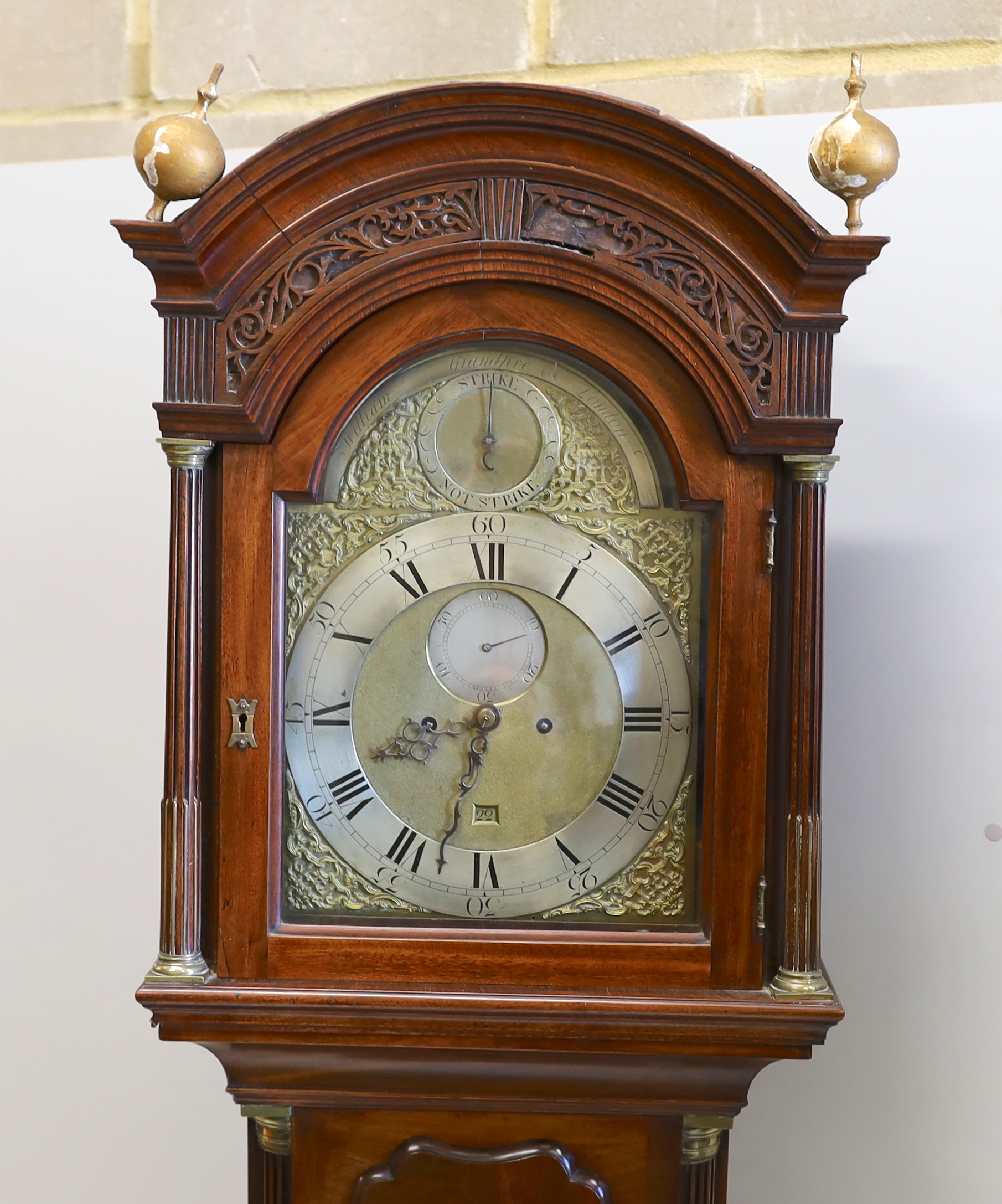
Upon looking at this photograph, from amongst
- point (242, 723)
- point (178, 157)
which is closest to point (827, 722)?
point (242, 723)

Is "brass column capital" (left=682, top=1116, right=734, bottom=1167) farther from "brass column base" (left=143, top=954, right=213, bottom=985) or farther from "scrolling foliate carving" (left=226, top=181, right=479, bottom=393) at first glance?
"scrolling foliate carving" (left=226, top=181, right=479, bottom=393)

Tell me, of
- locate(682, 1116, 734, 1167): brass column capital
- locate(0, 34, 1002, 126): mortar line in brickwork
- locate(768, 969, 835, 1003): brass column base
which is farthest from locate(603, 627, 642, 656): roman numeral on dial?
locate(0, 34, 1002, 126): mortar line in brickwork

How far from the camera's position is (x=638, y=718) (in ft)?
3.85

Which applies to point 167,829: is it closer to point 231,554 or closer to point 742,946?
point 231,554

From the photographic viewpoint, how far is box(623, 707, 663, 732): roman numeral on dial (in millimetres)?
1174

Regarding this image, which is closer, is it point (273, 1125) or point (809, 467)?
point (809, 467)

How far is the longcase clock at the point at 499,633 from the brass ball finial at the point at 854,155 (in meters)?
0.06

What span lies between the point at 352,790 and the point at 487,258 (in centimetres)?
53

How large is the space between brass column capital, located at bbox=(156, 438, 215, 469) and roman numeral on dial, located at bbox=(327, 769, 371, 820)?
33 centimetres

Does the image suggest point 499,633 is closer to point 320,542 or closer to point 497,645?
point 497,645

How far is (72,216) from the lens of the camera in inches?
66.6

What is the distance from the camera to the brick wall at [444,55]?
1553 millimetres

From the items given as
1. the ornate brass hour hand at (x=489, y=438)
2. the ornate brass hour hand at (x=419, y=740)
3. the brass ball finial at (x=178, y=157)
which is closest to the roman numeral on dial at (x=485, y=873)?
the ornate brass hour hand at (x=419, y=740)

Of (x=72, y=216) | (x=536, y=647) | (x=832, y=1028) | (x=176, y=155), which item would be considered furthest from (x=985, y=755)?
(x=72, y=216)
